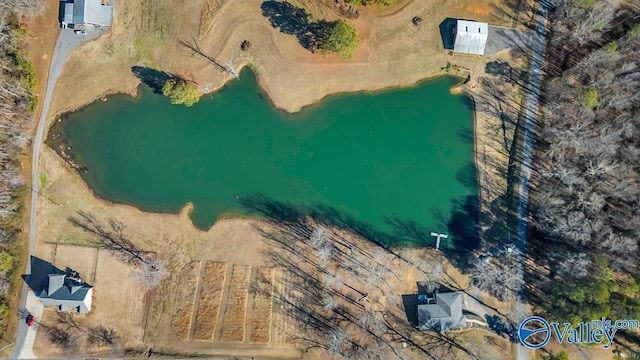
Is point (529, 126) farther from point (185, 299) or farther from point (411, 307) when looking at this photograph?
point (185, 299)

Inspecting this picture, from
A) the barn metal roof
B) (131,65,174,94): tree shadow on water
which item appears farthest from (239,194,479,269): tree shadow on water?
the barn metal roof

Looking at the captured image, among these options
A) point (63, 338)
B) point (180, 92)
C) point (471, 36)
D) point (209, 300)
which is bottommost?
point (63, 338)

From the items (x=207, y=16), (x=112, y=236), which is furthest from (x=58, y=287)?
(x=207, y=16)

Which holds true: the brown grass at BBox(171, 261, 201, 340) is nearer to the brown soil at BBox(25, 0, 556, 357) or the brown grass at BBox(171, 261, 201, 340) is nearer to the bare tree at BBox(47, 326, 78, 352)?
the brown soil at BBox(25, 0, 556, 357)

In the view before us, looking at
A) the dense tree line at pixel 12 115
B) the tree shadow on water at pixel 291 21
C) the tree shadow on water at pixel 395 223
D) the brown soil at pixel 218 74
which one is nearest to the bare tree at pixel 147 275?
the brown soil at pixel 218 74

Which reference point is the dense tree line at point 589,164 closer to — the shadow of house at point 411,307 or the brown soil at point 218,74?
the brown soil at point 218,74

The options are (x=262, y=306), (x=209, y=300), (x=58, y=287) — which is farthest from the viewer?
(x=209, y=300)

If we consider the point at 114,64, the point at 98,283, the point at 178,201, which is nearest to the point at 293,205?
the point at 178,201
